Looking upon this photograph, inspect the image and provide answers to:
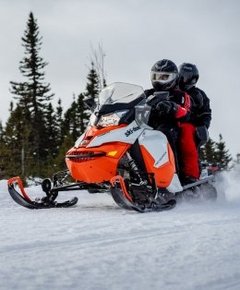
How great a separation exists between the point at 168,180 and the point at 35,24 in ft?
130

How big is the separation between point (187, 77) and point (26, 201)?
135 inches

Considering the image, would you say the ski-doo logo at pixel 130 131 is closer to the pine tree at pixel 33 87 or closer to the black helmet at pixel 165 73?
the black helmet at pixel 165 73

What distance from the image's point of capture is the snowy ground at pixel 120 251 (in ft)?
8.68

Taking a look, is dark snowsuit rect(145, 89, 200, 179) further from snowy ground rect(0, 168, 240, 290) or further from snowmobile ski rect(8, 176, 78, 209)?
snowy ground rect(0, 168, 240, 290)

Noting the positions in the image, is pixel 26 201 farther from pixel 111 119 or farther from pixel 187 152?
pixel 187 152

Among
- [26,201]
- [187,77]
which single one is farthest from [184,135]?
[26,201]

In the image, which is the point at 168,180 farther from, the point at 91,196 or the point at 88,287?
the point at 88,287

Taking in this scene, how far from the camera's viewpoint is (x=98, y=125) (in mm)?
6246

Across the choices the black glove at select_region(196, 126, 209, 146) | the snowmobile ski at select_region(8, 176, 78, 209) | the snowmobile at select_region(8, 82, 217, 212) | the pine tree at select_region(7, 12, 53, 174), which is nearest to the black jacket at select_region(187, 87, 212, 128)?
the black glove at select_region(196, 126, 209, 146)

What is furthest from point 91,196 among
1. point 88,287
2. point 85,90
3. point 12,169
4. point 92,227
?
point 85,90

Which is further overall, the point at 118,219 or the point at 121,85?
the point at 121,85

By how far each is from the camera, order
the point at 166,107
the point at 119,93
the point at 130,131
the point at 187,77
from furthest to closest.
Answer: the point at 187,77, the point at 166,107, the point at 119,93, the point at 130,131

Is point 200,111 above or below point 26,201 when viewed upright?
above

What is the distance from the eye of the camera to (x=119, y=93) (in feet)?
21.1
